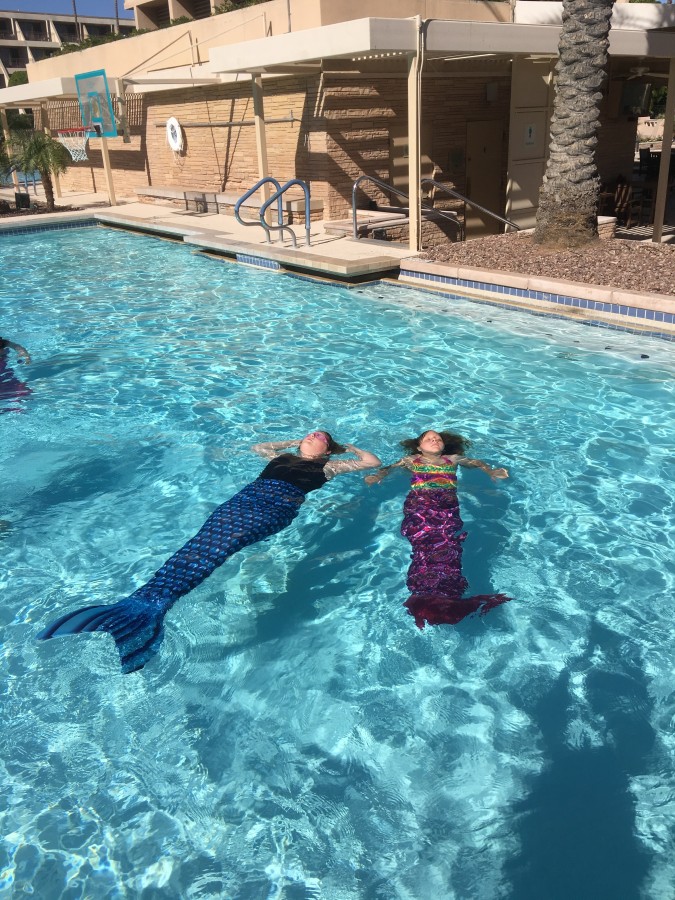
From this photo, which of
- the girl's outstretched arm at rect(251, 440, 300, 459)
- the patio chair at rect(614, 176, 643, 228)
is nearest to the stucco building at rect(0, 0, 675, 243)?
the patio chair at rect(614, 176, 643, 228)

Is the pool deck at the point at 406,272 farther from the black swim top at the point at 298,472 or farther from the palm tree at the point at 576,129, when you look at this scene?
the black swim top at the point at 298,472

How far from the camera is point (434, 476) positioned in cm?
540

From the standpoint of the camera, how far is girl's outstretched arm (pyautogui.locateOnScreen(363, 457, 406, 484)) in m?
5.76

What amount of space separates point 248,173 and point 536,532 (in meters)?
14.9

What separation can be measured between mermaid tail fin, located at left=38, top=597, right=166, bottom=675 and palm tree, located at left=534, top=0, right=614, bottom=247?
367 inches

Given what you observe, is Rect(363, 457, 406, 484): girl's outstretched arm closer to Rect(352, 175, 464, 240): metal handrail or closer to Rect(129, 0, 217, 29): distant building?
Rect(352, 175, 464, 240): metal handrail

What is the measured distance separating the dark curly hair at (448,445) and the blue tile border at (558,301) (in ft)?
11.7

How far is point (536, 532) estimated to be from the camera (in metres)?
5.27

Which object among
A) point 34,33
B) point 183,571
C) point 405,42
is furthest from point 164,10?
point 34,33

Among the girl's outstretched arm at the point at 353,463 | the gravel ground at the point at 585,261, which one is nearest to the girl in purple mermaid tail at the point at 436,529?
the girl's outstretched arm at the point at 353,463

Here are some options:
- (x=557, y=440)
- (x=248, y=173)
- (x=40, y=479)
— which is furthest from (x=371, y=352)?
(x=248, y=173)

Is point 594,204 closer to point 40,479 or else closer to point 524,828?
point 40,479

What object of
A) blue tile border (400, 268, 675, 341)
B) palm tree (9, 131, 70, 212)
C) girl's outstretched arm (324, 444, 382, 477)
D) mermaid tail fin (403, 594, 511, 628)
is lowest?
mermaid tail fin (403, 594, 511, 628)

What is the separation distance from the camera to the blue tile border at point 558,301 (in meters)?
8.62
